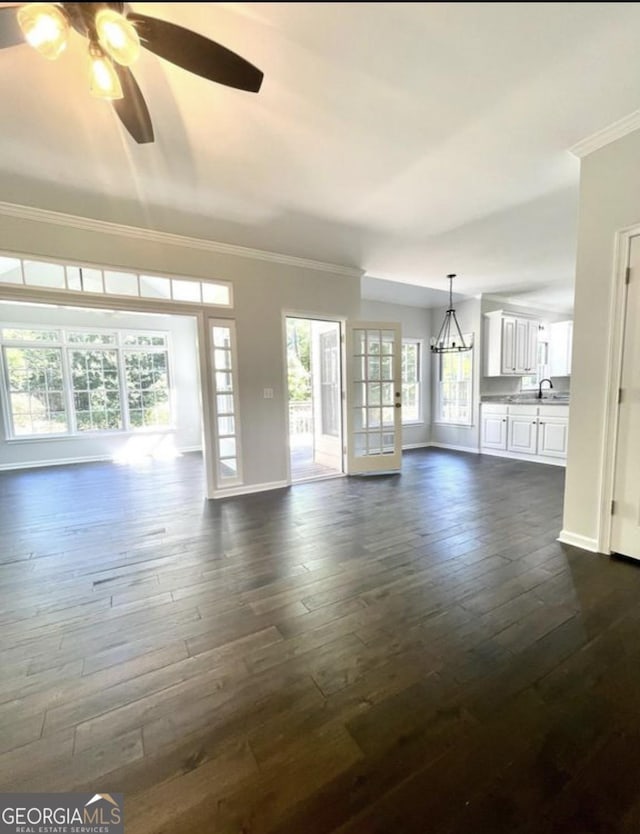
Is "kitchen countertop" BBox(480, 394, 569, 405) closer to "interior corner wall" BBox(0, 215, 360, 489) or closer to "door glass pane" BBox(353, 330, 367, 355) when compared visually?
"door glass pane" BBox(353, 330, 367, 355)

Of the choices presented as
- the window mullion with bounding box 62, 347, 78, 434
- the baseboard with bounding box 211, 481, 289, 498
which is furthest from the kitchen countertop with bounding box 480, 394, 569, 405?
the window mullion with bounding box 62, 347, 78, 434

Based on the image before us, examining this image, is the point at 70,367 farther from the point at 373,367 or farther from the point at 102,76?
the point at 102,76

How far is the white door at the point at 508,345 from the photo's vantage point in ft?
20.2

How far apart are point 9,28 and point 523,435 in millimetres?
6357

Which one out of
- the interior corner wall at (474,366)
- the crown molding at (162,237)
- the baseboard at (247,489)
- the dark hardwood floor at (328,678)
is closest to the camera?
the dark hardwood floor at (328,678)

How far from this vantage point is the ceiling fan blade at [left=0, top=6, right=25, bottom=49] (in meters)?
1.30

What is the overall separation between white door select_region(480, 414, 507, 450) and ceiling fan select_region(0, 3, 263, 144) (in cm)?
573

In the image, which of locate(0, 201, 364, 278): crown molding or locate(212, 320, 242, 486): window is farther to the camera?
locate(212, 320, 242, 486): window

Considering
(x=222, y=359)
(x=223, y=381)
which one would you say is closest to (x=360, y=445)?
(x=223, y=381)

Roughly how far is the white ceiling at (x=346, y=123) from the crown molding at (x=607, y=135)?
2.0 inches

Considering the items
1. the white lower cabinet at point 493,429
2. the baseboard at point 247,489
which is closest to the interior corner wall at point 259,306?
the baseboard at point 247,489

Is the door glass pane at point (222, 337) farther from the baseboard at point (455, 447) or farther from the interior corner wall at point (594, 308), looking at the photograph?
the baseboard at point (455, 447)

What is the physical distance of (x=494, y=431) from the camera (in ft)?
20.1

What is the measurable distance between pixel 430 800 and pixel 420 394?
637cm
